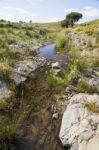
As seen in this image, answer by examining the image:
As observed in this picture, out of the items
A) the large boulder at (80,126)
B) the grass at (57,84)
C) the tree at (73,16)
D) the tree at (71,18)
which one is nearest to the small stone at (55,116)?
the large boulder at (80,126)

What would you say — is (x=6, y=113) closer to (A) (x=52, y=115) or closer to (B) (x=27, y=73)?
(A) (x=52, y=115)

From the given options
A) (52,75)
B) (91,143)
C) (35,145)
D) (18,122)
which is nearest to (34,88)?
(52,75)

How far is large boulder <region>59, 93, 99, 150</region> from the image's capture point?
21.7 ft

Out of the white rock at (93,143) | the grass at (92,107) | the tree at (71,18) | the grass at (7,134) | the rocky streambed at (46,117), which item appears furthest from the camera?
the tree at (71,18)

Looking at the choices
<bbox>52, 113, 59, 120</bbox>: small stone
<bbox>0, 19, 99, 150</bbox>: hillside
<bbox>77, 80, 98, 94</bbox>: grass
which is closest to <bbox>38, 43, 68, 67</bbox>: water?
<bbox>0, 19, 99, 150</bbox>: hillside

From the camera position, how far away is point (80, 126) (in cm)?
731

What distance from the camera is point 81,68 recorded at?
13.0 meters

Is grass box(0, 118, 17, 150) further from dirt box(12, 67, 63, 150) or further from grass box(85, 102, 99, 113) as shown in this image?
grass box(85, 102, 99, 113)

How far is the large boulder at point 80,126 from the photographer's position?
6629mm

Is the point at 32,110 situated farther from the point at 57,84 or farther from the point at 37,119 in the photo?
the point at 57,84

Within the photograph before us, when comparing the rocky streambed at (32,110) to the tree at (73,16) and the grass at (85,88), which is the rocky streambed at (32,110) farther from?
the tree at (73,16)

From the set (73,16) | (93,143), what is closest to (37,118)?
(93,143)

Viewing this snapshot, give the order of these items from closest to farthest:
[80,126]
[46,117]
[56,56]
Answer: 1. [80,126]
2. [46,117]
3. [56,56]

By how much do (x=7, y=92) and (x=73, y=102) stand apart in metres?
2.43
